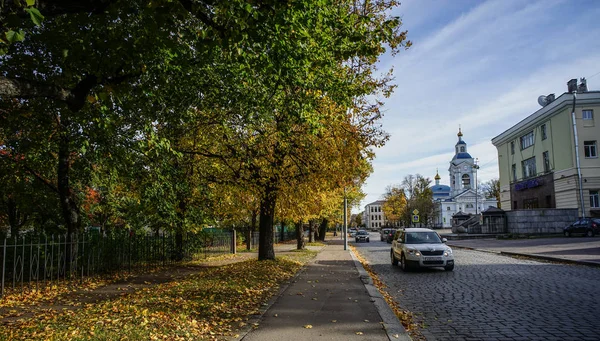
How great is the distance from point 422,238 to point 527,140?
42525mm

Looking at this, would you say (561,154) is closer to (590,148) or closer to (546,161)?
(590,148)

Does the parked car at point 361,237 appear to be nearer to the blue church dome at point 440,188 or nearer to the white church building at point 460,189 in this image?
the white church building at point 460,189

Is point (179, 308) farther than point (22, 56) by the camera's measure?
No

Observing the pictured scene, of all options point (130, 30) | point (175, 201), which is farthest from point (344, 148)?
point (130, 30)

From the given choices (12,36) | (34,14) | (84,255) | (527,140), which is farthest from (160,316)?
(527,140)

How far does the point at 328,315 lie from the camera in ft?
24.2

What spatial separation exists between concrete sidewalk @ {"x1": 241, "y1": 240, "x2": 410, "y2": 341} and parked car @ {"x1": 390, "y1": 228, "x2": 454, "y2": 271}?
4007 mm

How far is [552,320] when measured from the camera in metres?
6.87

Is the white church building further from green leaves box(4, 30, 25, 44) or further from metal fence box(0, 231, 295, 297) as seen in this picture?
green leaves box(4, 30, 25, 44)

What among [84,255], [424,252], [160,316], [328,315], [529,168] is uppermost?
[529,168]

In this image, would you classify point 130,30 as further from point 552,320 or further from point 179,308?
point 552,320

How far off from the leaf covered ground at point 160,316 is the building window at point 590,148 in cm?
4361

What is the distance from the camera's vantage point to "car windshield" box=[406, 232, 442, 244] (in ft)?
52.1

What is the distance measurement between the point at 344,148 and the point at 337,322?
871 cm
